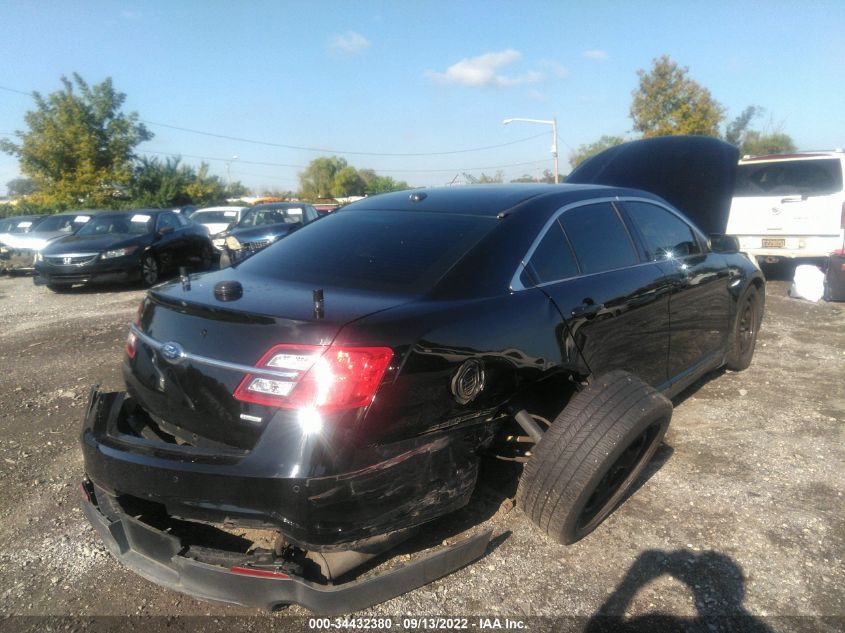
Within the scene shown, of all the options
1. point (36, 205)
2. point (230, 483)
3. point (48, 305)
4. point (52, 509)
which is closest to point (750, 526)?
point (230, 483)

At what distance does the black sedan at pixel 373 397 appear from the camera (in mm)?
2078

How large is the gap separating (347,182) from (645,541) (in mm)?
69717

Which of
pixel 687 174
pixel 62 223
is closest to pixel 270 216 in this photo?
pixel 62 223

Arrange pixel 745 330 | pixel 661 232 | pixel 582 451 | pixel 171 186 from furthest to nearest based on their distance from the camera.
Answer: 1. pixel 171 186
2. pixel 745 330
3. pixel 661 232
4. pixel 582 451

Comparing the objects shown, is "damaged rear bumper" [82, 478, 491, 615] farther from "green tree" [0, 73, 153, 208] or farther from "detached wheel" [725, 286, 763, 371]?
"green tree" [0, 73, 153, 208]

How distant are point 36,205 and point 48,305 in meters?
22.8

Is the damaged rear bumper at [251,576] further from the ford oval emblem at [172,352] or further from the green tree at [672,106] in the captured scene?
the green tree at [672,106]

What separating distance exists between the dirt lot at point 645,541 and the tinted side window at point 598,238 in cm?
119

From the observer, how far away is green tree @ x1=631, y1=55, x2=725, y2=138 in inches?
1067

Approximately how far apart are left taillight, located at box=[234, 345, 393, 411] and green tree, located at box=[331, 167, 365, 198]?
2650 inches

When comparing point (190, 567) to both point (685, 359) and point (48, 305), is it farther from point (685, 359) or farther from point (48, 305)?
point (48, 305)

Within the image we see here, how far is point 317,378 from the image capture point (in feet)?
6.82

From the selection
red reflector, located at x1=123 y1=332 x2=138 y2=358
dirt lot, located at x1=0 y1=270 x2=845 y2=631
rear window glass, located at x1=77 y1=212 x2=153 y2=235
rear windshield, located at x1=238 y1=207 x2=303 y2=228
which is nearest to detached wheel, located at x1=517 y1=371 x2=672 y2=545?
dirt lot, located at x1=0 y1=270 x2=845 y2=631

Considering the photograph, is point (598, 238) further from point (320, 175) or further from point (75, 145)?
point (320, 175)
